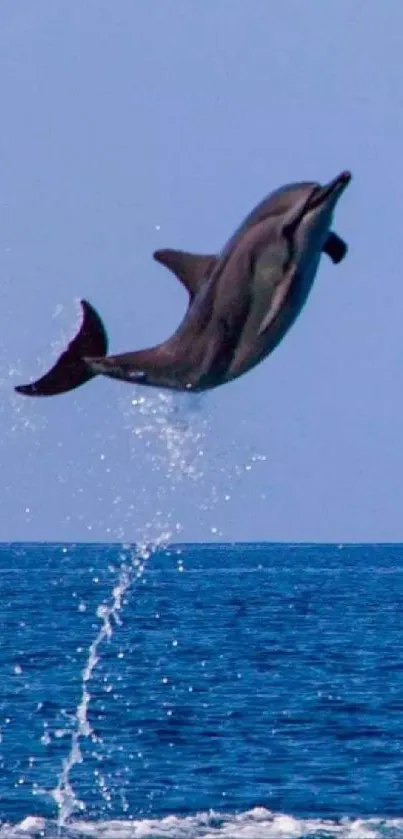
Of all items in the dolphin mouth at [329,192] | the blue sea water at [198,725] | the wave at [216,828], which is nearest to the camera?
the dolphin mouth at [329,192]

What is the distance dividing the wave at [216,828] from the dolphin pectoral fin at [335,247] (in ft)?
78.8

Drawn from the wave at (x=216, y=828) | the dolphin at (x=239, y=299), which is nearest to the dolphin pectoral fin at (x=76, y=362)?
the dolphin at (x=239, y=299)

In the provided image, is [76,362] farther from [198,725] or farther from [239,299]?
[198,725]

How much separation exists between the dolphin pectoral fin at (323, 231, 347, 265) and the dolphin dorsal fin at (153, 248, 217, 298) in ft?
3.72

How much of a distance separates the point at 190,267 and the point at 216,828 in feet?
80.1

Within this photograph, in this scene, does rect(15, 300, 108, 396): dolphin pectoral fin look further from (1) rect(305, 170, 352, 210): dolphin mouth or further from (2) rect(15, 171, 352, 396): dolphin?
(1) rect(305, 170, 352, 210): dolphin mouth

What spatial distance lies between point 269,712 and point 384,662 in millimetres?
23141

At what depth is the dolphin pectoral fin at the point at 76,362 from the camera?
19891mm

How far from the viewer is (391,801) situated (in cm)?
4903

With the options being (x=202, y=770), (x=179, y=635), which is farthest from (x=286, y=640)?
(x=202, y=770)

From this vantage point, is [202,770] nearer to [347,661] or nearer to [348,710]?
[348,710]

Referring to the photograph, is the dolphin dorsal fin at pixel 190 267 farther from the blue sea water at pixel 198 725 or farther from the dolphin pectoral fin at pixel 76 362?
the blue sea water at pixel 198 725

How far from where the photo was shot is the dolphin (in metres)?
18.5

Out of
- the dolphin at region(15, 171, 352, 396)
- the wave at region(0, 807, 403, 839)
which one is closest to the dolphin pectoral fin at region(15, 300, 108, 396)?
the dolphin at region(15, 171, 352, 396)
